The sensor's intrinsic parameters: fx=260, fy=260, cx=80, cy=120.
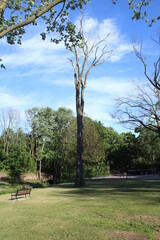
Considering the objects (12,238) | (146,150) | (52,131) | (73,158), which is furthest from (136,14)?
(52,131)

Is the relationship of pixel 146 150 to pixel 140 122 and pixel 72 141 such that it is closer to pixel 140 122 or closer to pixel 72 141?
pixel 72 141

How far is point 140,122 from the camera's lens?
2909 centimetres

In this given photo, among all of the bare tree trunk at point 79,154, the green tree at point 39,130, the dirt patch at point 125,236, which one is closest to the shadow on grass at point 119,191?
the bare tree trunk at point 79,154

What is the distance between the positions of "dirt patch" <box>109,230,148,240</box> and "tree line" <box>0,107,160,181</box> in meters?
35.8

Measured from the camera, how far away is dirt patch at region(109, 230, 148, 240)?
245 inches

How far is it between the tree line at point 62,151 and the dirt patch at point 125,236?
3581cm

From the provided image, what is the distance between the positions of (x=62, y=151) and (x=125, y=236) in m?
42.5

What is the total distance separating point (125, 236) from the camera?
21.1 ft

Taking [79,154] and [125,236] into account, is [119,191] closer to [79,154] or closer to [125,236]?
[79,154]

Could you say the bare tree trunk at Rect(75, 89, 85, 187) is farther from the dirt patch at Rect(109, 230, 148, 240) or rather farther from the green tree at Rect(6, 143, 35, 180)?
the green tree at Rect(6, 143, 35, 180)

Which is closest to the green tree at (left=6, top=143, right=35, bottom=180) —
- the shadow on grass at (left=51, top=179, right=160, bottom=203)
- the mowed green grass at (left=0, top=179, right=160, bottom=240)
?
the shadow on grass at (left=51, top=179, right=160, bottom=203)

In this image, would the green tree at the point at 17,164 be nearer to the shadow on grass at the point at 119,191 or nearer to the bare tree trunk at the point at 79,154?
the bare tree trunk at the point at 79,154

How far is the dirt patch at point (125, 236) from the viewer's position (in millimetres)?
6227

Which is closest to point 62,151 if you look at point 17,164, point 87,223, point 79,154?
point 17,164
